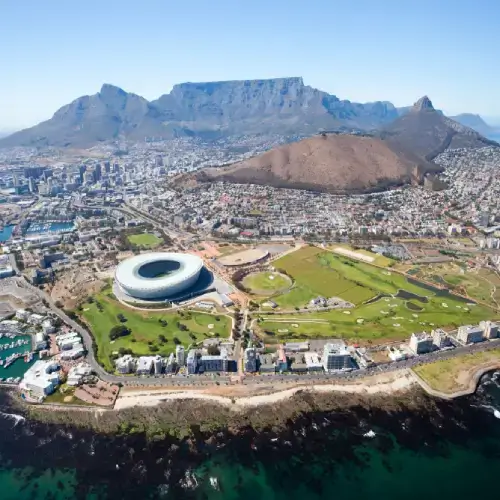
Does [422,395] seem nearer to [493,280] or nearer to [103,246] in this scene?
[493,280]

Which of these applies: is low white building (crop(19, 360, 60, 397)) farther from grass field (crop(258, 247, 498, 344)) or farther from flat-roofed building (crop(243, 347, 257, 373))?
grass field (crop(258, 247, 498, 344))

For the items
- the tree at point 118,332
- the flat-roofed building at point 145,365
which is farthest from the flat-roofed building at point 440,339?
the tree at point 118,332

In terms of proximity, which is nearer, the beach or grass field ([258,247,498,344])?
the beach

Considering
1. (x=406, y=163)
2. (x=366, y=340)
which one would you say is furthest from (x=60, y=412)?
(x=406, y=163)

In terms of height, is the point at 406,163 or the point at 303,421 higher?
the point at 406,163

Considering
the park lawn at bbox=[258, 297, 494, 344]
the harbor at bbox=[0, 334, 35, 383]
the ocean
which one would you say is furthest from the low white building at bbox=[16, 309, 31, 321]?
the park lawn at bbox=[258, 297, 494, 344]

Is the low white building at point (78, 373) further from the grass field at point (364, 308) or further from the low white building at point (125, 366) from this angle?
the grass field at point (364, 308)

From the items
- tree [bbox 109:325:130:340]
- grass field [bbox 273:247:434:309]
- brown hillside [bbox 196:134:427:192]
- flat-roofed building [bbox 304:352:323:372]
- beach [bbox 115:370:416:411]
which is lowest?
beach [bbox 115:370:416:411]
